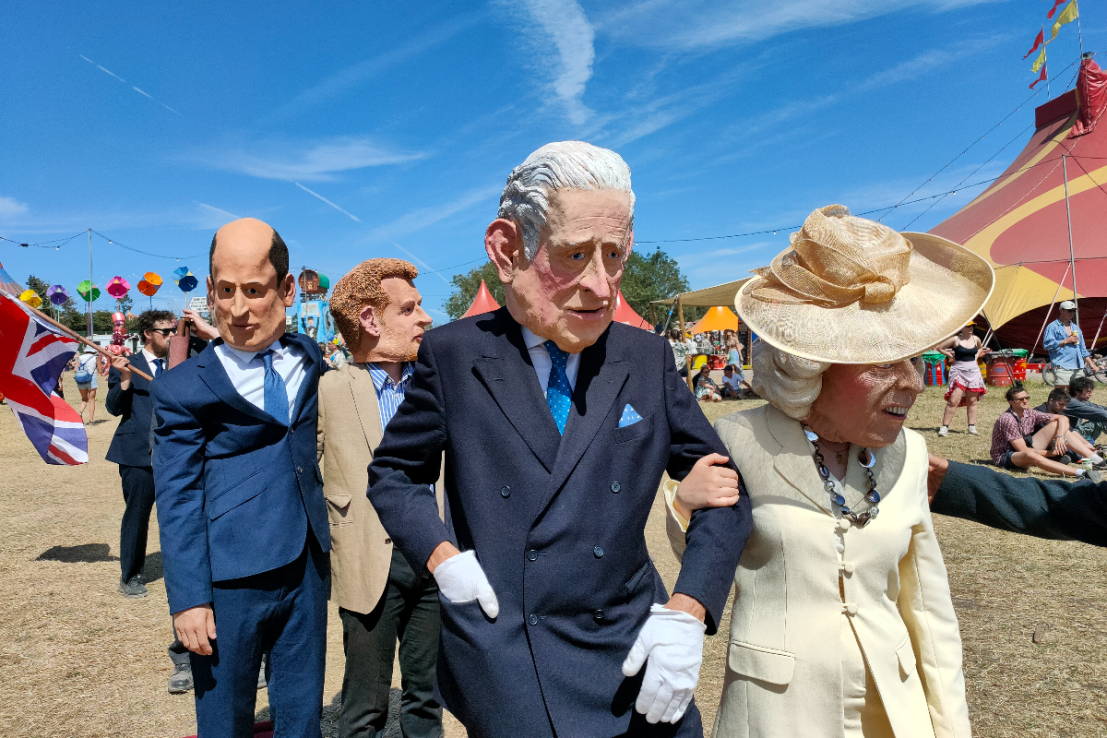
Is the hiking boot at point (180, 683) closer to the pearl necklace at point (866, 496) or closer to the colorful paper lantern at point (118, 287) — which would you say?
the pearl necklace at point (866, 496)

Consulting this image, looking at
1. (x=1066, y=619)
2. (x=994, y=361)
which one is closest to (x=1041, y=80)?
(x=994, y=361)

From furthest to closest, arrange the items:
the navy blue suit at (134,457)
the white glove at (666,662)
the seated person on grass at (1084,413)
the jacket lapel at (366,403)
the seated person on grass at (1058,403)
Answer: the seated person on grass at (1058,403), the seated person on grass at (1084,413), the navy blue suit at (134,457), the jacket lapel at (366,403), the white glove at (666,662)

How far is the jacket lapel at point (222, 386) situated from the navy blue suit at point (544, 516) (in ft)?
2.84

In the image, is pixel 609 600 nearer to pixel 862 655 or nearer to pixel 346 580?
pixel 862 655

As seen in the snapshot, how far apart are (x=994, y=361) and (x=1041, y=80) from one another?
9.36 m

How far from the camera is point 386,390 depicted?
320 centimetres

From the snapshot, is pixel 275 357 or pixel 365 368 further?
pixel 365 368

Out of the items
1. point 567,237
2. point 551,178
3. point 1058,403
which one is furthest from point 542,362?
point 1058,403

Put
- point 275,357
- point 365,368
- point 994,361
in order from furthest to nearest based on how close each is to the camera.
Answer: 1. point 994,361
2. point 365,368
3. point 275,357

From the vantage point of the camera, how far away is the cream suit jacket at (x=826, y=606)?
186 centimetres

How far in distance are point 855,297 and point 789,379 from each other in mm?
266

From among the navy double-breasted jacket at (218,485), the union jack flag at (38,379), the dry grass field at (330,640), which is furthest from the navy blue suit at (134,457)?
the navy double-breasted jacket at (218,485)

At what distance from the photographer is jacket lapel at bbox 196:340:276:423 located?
7.89 feet

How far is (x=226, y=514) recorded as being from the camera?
239 centimetres
